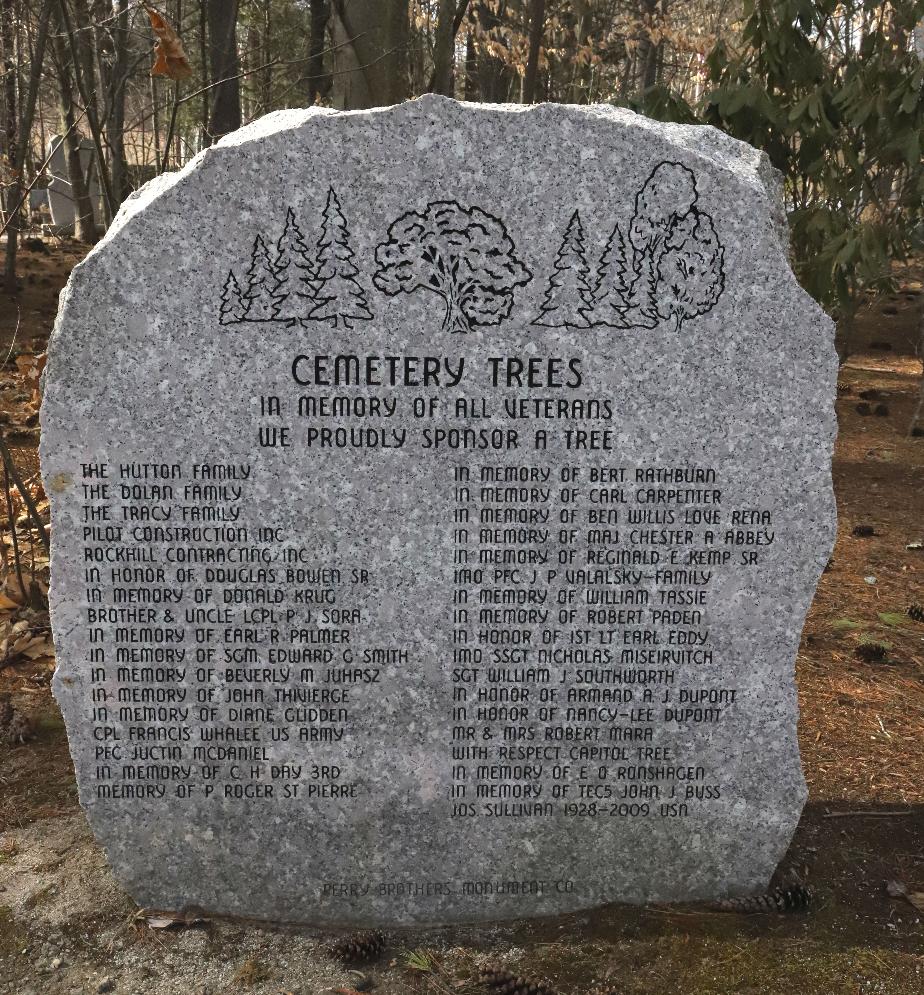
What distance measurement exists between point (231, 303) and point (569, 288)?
3.14 ft

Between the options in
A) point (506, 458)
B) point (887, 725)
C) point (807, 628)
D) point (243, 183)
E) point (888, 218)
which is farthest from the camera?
point (888, 218)

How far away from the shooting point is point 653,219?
2770 millimetres

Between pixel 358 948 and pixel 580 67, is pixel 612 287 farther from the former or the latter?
pixel 580 67

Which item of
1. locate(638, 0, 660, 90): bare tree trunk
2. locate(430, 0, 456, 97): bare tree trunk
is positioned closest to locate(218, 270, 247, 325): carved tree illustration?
locate(430, 0, 456, 97): bare tree trunk

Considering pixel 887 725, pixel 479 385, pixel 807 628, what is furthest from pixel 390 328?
pixel 807 628

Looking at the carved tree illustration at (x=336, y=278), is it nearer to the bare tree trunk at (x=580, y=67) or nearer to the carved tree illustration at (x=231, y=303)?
the carved tree illustration at (x=231, y=303)

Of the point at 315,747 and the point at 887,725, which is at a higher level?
→ the point at 315,747

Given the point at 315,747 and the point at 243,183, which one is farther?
the point at 315,747

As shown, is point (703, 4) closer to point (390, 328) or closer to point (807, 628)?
point (807, 628)

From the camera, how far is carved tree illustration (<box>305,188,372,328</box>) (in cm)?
275

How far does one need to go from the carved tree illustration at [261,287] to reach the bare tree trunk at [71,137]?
7.23ft

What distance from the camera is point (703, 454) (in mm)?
2898

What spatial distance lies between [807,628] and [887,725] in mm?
1062

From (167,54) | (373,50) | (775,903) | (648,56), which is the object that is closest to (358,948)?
(775,903)
